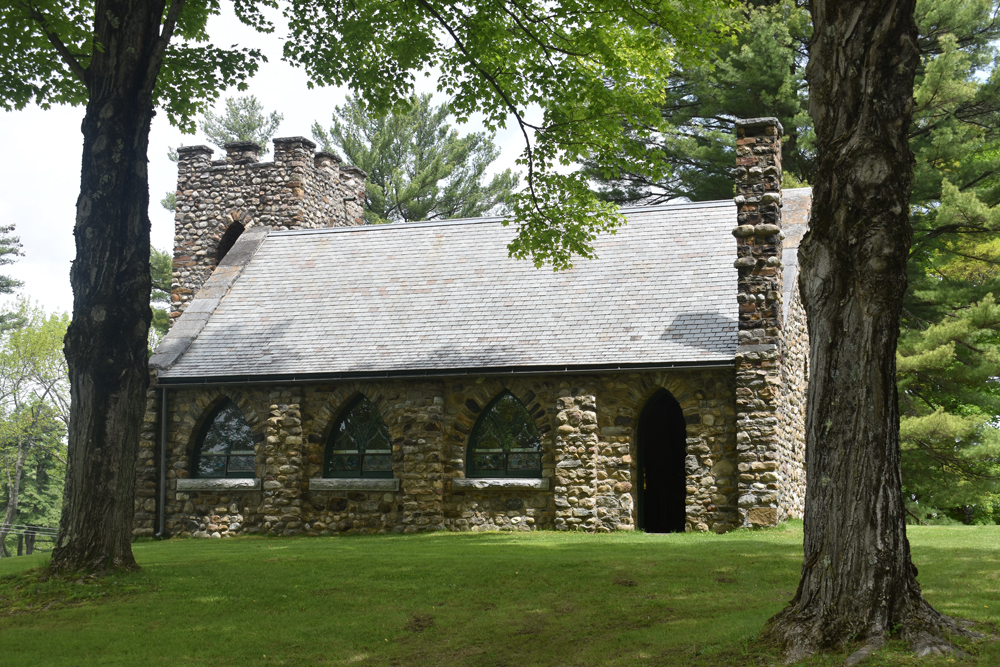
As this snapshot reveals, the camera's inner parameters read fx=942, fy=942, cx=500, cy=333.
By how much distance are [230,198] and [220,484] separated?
9.47 meters

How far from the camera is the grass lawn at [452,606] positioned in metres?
7.62

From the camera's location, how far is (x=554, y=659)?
7426mm

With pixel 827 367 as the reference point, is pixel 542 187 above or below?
above

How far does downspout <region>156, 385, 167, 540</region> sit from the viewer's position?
1833 cm

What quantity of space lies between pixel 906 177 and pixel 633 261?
1185 centimetres

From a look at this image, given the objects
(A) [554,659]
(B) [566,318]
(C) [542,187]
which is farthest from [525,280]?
(A) [554,659]

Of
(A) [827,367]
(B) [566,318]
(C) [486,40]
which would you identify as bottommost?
(A) [827,367]

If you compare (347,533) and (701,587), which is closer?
(701,587)

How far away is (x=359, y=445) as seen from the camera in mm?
17766

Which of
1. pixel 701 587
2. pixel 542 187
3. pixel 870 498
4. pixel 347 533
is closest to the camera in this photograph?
pixel 870 498

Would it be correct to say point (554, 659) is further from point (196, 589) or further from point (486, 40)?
point (486, 40)

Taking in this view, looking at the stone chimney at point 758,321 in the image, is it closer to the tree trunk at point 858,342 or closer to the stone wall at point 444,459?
the stone wall at point 444,459

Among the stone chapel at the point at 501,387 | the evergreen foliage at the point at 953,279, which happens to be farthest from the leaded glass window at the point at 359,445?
the evergreen foliage at the point at 953,279

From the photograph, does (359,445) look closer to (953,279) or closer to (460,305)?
(460,305)
